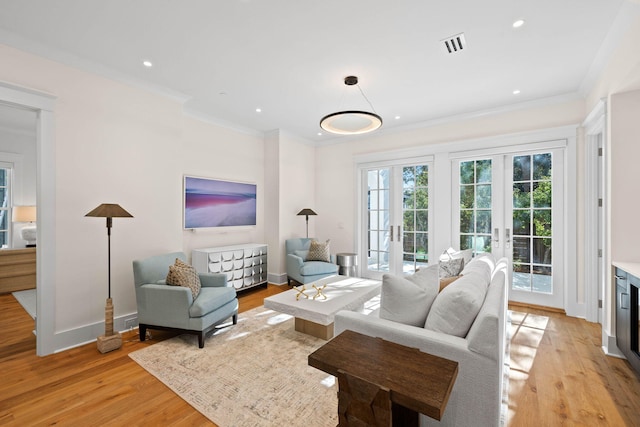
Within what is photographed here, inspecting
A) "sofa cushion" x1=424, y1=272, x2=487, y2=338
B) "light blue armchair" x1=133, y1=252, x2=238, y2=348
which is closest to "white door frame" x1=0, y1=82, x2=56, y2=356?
"light blue armchair" x1=133, y1=252, x2=238, y2=348

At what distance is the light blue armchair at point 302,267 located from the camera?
472cm

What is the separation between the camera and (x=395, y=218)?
5.29 m

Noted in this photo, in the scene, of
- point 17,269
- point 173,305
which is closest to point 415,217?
point 173,305

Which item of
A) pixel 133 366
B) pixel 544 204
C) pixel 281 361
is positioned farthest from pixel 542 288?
pixel 133 366

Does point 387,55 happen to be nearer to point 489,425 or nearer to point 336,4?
point 336,4

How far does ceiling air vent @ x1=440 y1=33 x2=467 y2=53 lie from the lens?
8.47 ft

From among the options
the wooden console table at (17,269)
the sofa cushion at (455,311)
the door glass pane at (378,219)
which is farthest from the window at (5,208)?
the sofa cushion at (455,311)

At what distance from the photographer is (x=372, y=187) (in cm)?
559

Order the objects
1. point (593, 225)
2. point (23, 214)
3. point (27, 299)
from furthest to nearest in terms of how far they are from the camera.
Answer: point (23, 214), point (27, 299), point (593, 225)

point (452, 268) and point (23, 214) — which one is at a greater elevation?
point (23, 214)

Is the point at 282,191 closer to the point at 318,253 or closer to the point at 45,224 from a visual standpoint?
the point at 318,253

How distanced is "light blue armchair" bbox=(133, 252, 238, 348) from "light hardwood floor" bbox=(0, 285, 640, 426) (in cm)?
34

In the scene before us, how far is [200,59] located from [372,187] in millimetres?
3676

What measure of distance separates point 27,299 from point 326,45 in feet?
18.7
